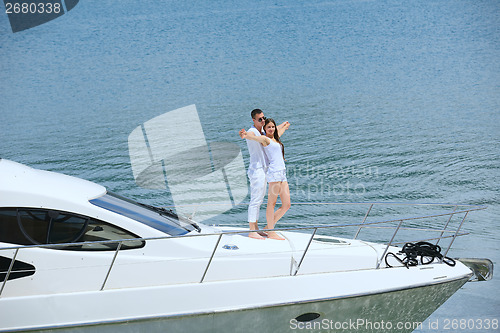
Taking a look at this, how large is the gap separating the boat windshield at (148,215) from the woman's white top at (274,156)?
99 cm

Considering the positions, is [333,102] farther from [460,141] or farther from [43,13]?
[43,13]

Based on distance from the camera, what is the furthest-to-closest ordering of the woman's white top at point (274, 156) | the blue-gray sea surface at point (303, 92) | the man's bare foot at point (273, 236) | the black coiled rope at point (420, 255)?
the blue-gray sea surface at point (303, 92)
the woman's white top at point (274, 156)
the man's bare foot at point (273, 236)
the black coiled rope at point (420, 255)

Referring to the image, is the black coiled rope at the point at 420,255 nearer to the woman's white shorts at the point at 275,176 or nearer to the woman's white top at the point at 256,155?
the woman's white shorts at the point at 275,176

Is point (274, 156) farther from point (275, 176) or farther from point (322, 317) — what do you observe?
point (322, 317)

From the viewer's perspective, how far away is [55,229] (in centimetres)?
467

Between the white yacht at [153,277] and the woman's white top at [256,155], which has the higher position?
the woman's white top at [256,155]

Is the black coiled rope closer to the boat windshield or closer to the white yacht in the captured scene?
the white yacht

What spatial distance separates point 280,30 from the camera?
112 ft

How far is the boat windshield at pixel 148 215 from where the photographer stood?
495 centimetres

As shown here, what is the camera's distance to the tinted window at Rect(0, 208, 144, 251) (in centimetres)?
459

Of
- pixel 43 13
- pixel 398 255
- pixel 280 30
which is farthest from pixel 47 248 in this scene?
pixel 43 13

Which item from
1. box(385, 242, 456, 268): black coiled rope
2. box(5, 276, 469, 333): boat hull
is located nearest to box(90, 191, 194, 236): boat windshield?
box(5, 276, 469, 333): boat hull

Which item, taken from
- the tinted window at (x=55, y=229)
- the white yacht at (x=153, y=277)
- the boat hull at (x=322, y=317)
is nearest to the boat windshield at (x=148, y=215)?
the white yacht at (x=153, y=277)

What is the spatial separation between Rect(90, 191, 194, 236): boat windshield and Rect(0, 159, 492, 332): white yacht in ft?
0.06
